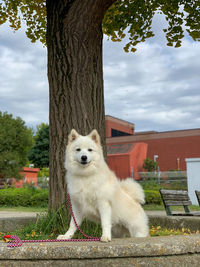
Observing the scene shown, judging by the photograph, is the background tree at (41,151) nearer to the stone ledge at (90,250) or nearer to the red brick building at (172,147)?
the red brick building at (172,147)

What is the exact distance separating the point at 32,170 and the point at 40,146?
9462 millimetres

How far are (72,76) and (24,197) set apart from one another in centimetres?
1358

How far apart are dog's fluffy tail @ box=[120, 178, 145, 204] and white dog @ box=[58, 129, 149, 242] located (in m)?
0.21

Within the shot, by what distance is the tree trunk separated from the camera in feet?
16.3

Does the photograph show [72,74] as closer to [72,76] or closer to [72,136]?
[72,76]

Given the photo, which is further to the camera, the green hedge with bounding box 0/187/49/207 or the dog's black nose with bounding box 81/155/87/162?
the green hedge with bounding box 0/187/49/207

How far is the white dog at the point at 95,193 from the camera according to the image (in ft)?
11.6

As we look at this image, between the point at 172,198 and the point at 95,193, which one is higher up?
the point at 95,193

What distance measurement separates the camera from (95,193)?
11.6 feet

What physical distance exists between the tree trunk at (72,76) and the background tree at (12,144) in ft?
107

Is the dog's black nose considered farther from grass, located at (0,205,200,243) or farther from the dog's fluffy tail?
grass, located at (0,205,200,243)

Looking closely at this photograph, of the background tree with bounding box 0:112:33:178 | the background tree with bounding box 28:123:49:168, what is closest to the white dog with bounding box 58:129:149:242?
the background tree with bounding box 0:112:33:178

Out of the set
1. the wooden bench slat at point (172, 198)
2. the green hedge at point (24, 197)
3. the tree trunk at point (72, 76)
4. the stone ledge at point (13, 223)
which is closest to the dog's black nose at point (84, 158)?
the tree trunk at point (72, 76)

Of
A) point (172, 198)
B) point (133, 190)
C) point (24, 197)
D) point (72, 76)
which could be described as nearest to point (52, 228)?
point (133, 190)
